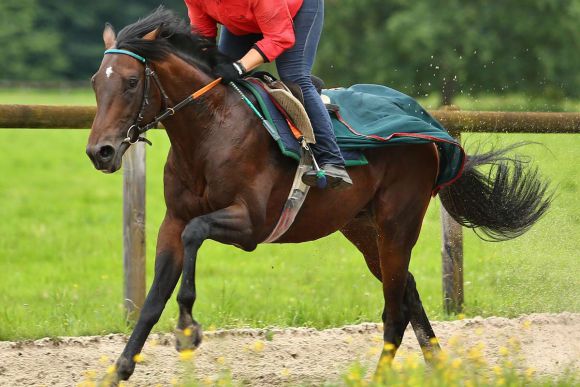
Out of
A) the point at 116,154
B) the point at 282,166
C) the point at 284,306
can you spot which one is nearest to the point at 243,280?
the point at 284,306

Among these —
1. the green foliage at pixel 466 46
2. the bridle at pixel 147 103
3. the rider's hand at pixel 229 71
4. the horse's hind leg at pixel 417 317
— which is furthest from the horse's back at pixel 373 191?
the green foliage at pixel 466 46

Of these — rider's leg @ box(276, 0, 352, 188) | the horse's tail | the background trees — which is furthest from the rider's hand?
the background trees

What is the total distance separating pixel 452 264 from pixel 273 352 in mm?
1874

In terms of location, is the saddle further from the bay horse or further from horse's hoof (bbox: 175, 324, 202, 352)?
horse's hoof (bbox: 175, 324, 202, 352)

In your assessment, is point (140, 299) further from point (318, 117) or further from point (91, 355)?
point (318, 117)

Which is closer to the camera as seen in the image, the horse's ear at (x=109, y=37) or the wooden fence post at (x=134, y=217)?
the horse's ear at (x=109, y=37)

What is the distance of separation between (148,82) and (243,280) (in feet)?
14.5

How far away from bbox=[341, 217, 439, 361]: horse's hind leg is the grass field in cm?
85

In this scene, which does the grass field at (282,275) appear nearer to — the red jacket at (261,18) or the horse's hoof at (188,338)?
the horse's hoof at (188,338)

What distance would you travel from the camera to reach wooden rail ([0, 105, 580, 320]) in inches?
253

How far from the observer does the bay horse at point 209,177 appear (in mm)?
4816

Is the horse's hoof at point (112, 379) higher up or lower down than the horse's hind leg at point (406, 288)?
lower down

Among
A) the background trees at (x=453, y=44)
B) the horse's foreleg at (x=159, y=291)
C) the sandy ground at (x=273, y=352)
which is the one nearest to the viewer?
the horse's foreleg at (x=159, y=291)

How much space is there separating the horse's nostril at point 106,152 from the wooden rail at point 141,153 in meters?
1.81
